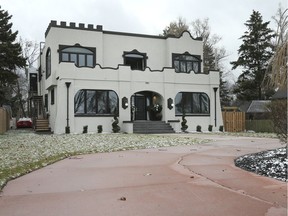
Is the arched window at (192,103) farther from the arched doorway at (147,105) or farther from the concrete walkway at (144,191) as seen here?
the concrete walkway at (144,191)

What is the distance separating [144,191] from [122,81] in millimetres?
18964

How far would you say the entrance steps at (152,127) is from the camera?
23.4m

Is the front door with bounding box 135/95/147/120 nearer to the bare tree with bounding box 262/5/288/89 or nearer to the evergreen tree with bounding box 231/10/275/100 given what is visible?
the evergreen tree with bounding box 231/10/275/100

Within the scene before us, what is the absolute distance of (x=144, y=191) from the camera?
566cm

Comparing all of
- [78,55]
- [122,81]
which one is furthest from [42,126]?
[122,81]

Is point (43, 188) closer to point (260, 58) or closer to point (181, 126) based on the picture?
point (181, 126)

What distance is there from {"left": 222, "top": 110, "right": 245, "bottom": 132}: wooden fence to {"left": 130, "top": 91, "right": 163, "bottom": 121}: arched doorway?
5949mm

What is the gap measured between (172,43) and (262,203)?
979 inches

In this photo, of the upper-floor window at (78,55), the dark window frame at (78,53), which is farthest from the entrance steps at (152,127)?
the upper-floor window at (78,55)

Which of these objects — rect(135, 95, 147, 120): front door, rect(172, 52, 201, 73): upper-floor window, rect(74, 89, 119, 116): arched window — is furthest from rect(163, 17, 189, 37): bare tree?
rect(74, 89, 119, 116): arched window

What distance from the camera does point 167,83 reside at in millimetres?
25719

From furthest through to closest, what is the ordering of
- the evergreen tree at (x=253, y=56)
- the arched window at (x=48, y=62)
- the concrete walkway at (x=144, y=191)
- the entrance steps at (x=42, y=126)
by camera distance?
the evergreen tree at (x=253, y=56), the arched window at (x=48, y=62), the entrance steps at (x=42, y=126), the concrete walkway at (x=144, y=191)

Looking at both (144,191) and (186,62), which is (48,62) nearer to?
(186,62)

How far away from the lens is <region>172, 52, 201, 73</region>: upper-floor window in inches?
1139
